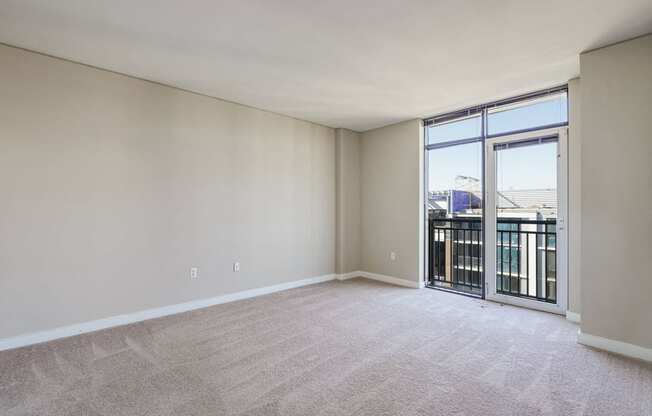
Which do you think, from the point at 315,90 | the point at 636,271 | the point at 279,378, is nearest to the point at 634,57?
the point at 636,271

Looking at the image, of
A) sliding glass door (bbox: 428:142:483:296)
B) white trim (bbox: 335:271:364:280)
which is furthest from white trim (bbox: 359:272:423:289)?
sliding glass door (bbox: 428:142:483:296)

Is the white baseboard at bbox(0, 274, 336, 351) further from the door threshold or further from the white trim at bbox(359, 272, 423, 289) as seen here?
the door threshold

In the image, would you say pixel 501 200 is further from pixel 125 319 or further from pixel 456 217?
pixel 125 319

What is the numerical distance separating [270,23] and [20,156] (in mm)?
2506

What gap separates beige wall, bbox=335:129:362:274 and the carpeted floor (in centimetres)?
193

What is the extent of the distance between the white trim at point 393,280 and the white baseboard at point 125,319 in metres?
1.47

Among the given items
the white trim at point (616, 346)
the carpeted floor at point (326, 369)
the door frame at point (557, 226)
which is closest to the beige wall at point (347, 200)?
the carpeted floor at point (326, 369)

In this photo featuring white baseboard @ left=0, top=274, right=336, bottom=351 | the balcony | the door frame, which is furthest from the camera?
the balcony

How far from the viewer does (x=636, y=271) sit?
2.60m

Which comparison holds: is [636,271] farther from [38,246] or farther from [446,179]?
[38,246]

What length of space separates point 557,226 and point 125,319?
4936 mm

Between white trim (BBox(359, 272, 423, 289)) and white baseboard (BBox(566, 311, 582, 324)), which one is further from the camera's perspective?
white trim (BBox(359, 272, 423, 289))

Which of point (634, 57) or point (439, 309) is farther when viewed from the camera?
point (439, 309)

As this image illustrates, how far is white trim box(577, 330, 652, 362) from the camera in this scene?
2.57m
